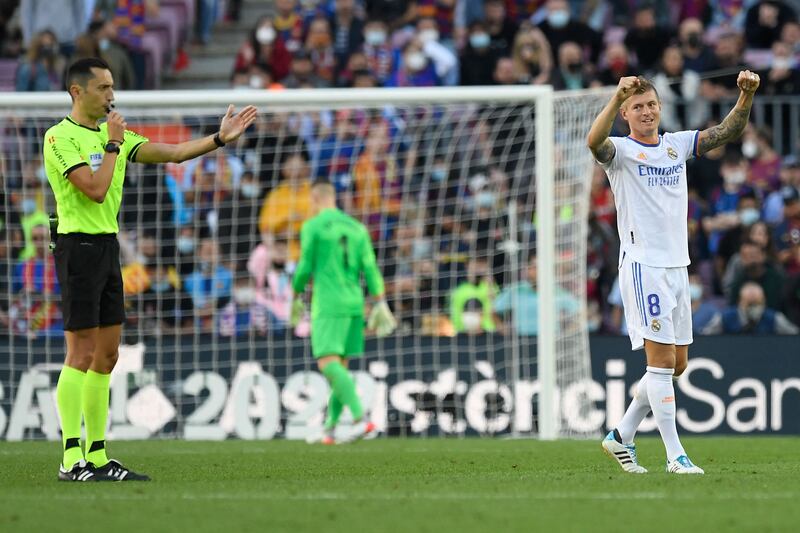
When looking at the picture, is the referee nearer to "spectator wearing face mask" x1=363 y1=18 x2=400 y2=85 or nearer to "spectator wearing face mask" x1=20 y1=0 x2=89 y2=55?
"spectator wearing face mask" x1=363 y1=18 x2=400 y2=85

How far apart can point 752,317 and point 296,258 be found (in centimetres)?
482

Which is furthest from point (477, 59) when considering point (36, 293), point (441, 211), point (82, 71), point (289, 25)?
point (82, 71)

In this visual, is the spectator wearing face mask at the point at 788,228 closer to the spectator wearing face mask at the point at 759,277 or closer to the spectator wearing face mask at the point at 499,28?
the spectator wearing face mask at the point at 759,277

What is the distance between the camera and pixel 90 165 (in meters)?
8.34

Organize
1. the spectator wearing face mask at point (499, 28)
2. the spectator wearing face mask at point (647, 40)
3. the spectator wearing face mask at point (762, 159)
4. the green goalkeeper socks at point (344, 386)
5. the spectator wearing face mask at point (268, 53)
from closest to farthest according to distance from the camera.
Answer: the green goalkeeper socks at point (344, 386), the spectator wearing face mask at point (762, 159), the spectator wearing face mask at point (647, 40), the spectator wearing face mask at point (499, 28), the spectator wearing face mask at point (268, 53)

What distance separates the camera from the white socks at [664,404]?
329 inches

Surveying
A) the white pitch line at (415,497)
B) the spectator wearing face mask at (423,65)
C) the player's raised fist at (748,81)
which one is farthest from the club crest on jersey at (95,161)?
the spectator wearing face mask at (423,65)

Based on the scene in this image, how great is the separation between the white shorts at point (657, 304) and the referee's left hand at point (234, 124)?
2384mm

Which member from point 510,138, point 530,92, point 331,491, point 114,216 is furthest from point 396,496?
point 510,138

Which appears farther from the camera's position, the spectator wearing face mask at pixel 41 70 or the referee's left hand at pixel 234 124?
the spectator wearing face mask at pixel 41 70

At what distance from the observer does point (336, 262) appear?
13.1 m

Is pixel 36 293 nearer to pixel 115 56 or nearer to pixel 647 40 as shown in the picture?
pixel 115 56

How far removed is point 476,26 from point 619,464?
10.6m

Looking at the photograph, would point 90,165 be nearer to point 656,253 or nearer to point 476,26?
point 656,253
